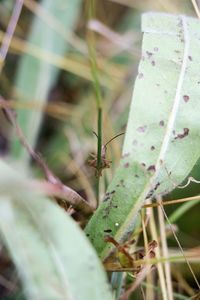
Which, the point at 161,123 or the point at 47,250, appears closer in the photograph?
the point at 47,250

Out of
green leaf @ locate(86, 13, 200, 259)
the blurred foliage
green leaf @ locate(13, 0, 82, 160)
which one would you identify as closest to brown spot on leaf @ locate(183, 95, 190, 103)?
green leaf @ locate(86, 13, 200, 259)

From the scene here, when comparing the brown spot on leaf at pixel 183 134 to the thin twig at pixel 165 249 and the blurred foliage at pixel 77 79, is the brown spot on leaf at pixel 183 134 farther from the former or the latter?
the blurred foliage at pixel 77 79

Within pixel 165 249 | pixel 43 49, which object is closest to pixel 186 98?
pixel 165 249

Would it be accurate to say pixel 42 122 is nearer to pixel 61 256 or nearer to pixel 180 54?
pixel 180 54

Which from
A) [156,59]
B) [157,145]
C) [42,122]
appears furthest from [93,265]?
A: [42,122]

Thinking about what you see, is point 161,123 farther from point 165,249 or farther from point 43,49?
point 43,49

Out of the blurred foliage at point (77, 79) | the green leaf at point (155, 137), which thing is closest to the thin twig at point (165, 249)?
the green leaf at point (155, 137)

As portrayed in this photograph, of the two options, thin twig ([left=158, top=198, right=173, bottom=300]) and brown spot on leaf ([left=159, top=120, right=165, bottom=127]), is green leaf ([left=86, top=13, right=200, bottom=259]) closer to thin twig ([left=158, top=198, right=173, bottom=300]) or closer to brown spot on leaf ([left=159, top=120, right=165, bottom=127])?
brown spot on leaf ([left=159, top=120, right=165, bottom=127])
